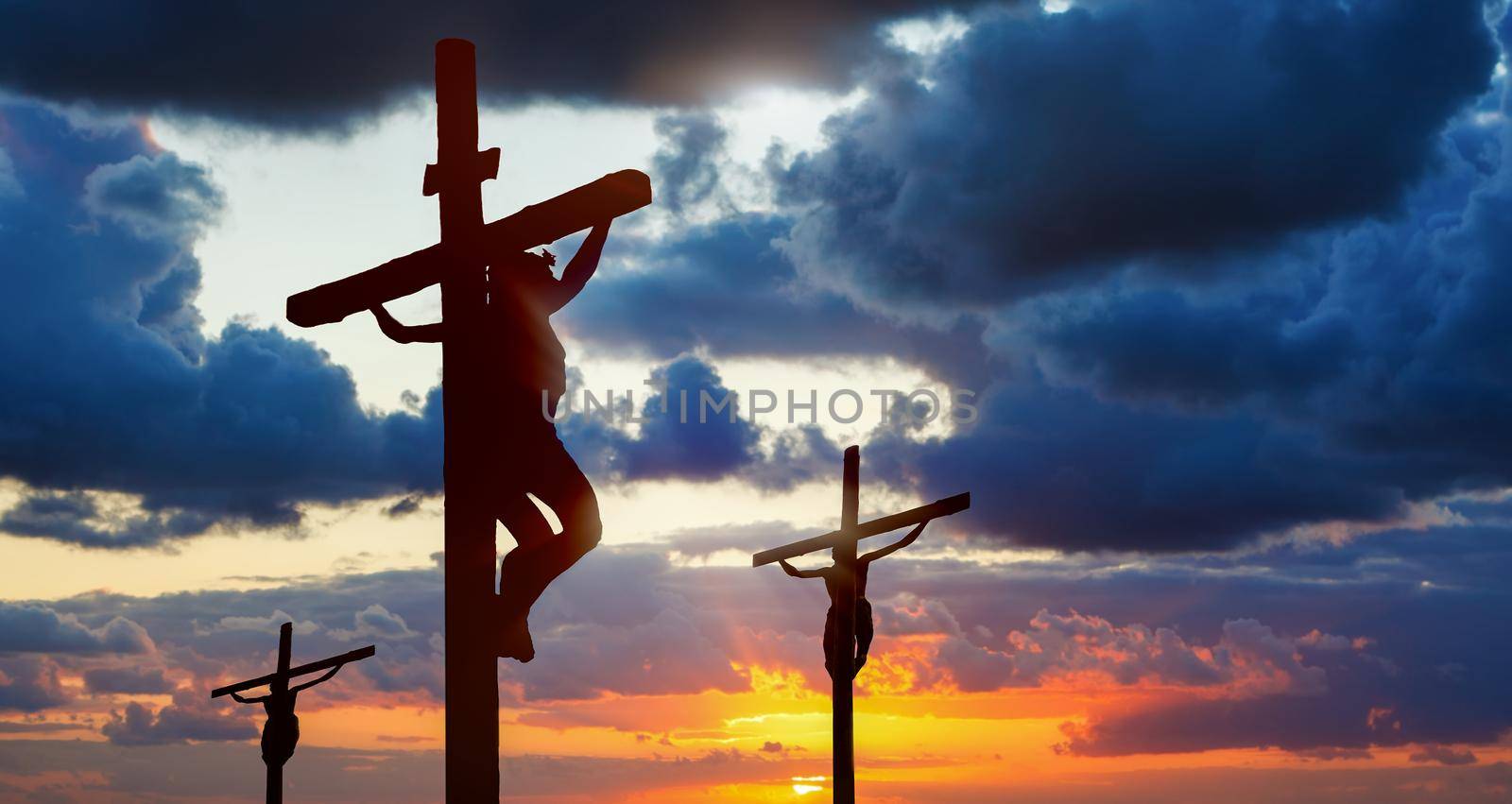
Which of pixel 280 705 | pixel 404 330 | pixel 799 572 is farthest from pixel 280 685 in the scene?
pixel 404 330

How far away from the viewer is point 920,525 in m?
16.0

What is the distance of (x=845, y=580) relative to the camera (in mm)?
16922

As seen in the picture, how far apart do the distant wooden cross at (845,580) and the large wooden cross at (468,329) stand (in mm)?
7411

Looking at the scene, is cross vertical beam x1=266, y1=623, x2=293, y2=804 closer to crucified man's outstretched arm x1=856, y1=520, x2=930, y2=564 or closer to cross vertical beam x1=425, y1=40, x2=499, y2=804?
crucified man's outstretched arm x1=856, y1=520, x2=930, y2=564

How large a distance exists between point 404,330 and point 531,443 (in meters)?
1.33

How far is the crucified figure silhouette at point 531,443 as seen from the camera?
346 inches

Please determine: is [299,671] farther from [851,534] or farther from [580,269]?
[580,269]

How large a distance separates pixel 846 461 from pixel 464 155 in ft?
29.3

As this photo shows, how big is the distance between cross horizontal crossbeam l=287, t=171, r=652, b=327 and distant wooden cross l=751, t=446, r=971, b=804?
7367 mm

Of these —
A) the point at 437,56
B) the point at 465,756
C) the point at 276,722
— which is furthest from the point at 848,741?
the point at 276,722

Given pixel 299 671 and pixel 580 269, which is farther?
pixel 299 671

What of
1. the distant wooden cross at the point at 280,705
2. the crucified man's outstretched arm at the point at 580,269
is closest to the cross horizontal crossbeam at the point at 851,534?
the crucified man's outstretched arm at the point at 580,269

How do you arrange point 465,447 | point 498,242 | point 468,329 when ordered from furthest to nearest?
point 498,242 < point 468,329 < point 465,447

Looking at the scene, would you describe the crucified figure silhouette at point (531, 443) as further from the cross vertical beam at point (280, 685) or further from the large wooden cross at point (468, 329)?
the cross vertical beam at point (280, 685)
